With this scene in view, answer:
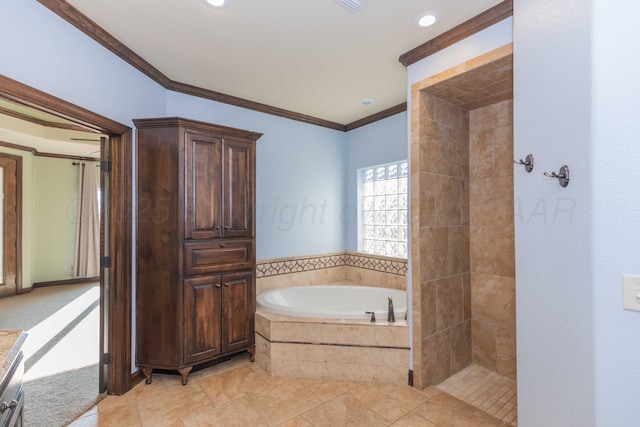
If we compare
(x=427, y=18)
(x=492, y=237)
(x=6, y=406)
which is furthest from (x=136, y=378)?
(x=427, y=18)

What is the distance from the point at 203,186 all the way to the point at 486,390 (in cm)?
273

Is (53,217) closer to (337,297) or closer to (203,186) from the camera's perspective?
(203,186)

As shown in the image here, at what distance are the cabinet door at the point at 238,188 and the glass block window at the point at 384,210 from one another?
163 cm

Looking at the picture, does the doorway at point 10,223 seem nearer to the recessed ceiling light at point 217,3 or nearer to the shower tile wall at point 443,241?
the recessed ceiling light at point 217,3

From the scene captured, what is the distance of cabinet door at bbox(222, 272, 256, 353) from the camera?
101 inches

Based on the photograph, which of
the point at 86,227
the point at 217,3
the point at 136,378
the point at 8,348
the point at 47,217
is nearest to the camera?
the point at 8,348

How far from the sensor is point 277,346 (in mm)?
2512

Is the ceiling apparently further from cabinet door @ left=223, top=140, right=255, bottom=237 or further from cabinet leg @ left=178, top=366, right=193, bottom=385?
cabinet leg @ left=178, top=366, right=193, bottom=385

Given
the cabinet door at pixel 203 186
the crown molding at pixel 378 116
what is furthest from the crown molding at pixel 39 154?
the crown molding at pixel 378 116

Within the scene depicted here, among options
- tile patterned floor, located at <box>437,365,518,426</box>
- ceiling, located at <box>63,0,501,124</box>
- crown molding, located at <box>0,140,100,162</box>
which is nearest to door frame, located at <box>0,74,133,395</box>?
ceiling, located at <box>63,0,501,124</box>

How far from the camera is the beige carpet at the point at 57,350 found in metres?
2.07

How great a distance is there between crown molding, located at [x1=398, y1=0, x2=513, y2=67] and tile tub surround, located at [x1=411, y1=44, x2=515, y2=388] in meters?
0.19

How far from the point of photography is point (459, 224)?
265 centimetres

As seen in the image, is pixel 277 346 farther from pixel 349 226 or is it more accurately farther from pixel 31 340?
pixel 31 340
